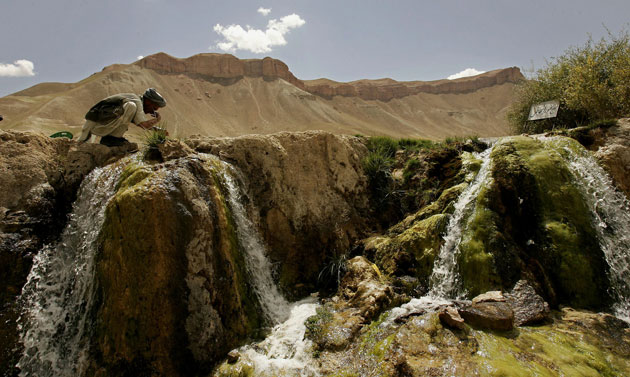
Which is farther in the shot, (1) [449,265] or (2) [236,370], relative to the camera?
(1) [449,265]

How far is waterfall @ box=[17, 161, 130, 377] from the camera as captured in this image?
4.14 metres

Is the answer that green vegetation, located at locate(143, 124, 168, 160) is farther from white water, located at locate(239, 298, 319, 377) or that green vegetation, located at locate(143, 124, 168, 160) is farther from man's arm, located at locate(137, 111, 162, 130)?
white water, located at locate(239, 298, 319, 377)

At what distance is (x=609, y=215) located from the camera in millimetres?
5289

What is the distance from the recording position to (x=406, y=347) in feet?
12.3

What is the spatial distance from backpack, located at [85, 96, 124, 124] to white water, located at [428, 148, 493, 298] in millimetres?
6408

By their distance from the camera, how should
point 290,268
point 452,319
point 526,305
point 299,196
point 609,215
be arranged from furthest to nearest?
point 299,196 → point 290,268 → point 609,215 → point 526,305 → point 452,319

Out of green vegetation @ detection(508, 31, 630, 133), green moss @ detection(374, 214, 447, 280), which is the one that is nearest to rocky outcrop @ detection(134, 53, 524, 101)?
green vegetation @ detection(508, 31, 630, 133)

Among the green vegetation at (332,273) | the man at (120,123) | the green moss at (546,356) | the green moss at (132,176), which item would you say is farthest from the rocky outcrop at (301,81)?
the green moss at (546,356)

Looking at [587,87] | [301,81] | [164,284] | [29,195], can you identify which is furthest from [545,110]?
[301,81]

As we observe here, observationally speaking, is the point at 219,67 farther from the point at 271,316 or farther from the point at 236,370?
the point at 236,370

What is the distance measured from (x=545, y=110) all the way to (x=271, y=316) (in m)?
8.42

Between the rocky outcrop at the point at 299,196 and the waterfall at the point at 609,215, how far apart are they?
13.5 ft

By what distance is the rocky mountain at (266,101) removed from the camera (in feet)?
132

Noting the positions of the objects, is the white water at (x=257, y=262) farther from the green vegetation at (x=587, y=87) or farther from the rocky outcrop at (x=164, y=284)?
the green vegetation at (x=587, y=87)
